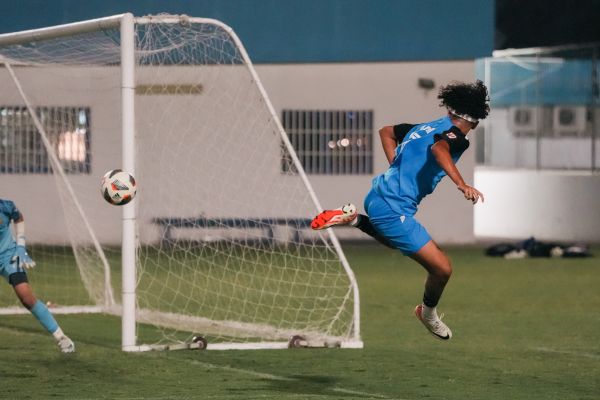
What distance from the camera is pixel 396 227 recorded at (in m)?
9.63

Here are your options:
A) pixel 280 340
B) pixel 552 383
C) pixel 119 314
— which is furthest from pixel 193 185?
pixel 552 383

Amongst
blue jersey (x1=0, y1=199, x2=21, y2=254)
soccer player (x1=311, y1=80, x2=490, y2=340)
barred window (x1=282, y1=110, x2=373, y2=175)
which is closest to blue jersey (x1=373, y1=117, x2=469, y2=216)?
soccer player (x1=311, y1=80, x2=490, y2=340)

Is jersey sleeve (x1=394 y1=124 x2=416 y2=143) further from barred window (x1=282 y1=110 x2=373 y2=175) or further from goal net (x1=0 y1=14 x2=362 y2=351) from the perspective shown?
barred window (x1=282 y1=110 x2=373 y2=175)

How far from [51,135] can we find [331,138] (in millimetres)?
8766

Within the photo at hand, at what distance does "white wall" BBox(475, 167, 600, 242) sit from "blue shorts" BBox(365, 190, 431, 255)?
17684 millimetres

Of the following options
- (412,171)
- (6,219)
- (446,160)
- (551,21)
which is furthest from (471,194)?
(551,21)

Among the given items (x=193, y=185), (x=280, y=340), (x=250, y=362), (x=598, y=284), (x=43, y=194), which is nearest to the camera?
(x=250, y=362)

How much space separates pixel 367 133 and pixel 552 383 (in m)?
16.2

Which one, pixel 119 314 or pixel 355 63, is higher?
pixel 355 63

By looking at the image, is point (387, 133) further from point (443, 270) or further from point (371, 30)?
point (371, 30)

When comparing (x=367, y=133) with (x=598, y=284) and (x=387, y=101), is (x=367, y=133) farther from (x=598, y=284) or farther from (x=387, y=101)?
(x=598, y=284)

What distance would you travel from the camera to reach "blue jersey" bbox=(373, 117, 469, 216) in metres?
9.52

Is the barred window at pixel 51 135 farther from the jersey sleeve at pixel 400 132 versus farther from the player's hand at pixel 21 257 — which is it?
the jersey sleeve at pixel 400 132

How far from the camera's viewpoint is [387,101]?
26359mm
